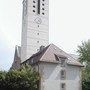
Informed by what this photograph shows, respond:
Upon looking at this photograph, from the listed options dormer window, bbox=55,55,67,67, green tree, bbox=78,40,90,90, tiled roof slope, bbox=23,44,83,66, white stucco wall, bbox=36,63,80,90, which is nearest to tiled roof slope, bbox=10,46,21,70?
green tree, bbox=78,40,90,90

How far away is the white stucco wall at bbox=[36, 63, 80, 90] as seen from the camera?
44.7 meters

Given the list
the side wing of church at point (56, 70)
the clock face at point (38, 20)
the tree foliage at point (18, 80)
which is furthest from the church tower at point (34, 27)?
the tree foliage at point (18, 80)

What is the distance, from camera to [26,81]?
4291 cm

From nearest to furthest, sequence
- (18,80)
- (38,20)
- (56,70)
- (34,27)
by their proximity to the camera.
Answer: (18,80) → (56,70) → (34,27) → (38,20)

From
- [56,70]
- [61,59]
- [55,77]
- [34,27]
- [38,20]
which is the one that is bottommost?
[55,77]

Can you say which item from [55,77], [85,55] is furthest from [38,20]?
[55,77]

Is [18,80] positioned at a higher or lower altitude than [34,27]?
lower

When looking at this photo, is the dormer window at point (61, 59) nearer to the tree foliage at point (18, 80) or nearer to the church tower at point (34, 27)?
the tree foliage at point (18, 80)

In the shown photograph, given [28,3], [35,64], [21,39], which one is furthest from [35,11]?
[35,64]

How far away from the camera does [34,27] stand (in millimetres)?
81125

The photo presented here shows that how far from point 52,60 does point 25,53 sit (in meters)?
32.5

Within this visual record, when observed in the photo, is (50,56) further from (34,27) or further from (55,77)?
(34,27)

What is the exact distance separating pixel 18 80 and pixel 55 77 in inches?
263

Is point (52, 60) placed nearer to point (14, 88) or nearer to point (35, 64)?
point (35, 64)
